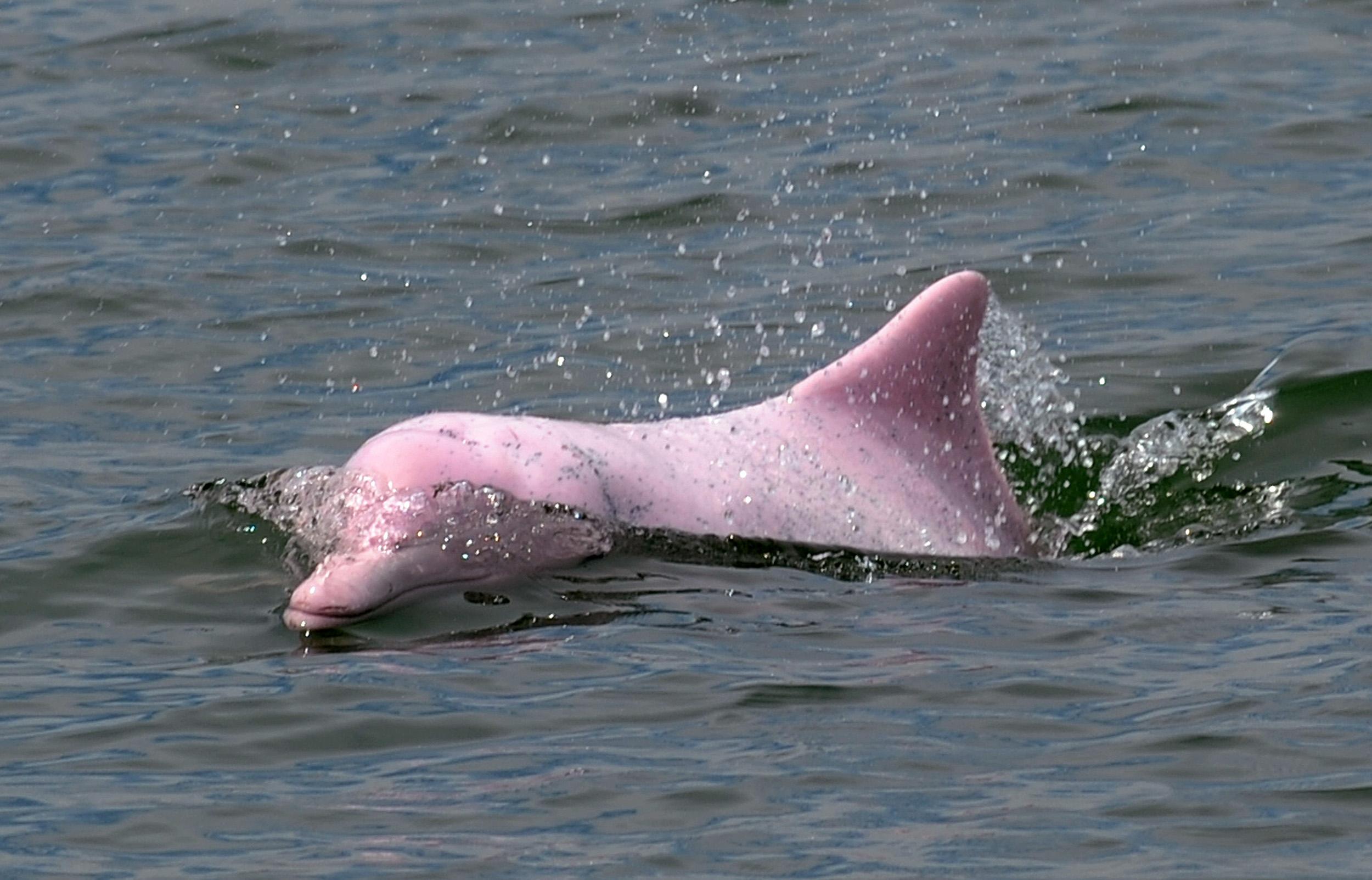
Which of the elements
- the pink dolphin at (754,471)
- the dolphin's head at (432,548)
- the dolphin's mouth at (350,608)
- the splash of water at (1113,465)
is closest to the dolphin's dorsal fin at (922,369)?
the pink dolphin at (754,471)

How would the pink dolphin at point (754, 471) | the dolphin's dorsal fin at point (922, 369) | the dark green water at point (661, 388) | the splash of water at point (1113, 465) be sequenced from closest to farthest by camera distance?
the dark green water at point (661, 388)
the pink dolphin at point (754, 471)
the dolphin's dorsal fin at point (922, 369)
the splash of water at point (1113, 465)

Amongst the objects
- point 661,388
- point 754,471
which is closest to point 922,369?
point 754,471

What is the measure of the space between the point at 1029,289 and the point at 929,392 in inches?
192

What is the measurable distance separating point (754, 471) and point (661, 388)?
12.2 feet

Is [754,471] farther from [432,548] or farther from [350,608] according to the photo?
[350,608]

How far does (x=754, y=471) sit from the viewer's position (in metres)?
8.75

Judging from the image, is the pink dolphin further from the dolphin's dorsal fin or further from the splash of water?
the splash of water

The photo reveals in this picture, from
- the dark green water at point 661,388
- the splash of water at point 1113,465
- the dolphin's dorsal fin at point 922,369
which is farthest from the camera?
the splash of water at point 1113,465

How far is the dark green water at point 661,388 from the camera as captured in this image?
20.8ft

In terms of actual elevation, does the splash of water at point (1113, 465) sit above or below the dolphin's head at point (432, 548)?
below

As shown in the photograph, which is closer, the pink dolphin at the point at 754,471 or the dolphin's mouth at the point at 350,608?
the dolphin's mouth at the point at 350,608

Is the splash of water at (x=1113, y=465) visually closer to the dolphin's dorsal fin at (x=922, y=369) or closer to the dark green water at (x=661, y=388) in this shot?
the dark green water at (x=661, y=388)

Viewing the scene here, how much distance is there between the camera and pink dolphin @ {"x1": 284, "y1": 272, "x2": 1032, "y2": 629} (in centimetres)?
807

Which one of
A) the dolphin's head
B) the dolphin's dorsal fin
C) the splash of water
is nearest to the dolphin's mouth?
the dolphin's head
